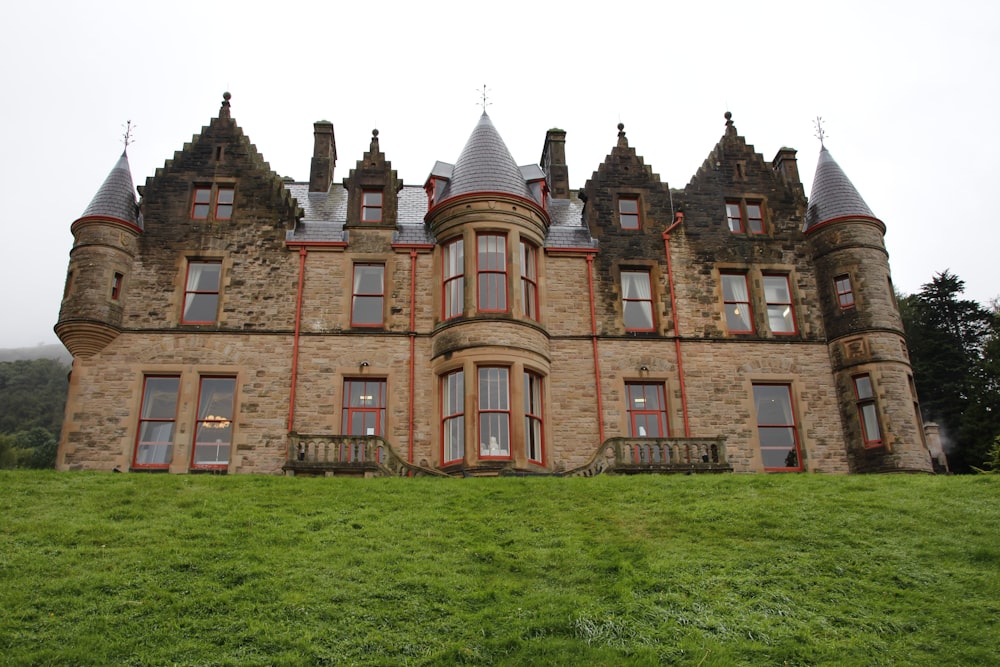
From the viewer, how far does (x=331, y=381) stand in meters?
24.4

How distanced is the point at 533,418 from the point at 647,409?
3717 millimetres

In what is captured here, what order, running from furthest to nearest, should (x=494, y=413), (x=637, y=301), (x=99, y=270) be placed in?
(x=637, y=301)
(x=99, y=270)
(x=494, y=413)

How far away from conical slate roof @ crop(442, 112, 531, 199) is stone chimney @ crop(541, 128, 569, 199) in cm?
272

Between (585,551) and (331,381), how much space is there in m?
12.3

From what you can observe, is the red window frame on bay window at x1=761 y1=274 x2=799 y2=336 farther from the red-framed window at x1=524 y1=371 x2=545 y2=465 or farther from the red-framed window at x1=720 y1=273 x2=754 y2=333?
the red-framed window at x1=524 y1=371 x2=545 y2=465

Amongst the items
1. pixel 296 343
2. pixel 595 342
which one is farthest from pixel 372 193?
pixel 595 342

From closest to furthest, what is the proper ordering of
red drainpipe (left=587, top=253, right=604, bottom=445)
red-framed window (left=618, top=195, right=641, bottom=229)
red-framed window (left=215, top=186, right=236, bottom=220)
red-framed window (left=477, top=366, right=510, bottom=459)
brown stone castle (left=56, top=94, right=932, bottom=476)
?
1. red-framed window (left=477, top=366, right=510, bottom=459)
2. brown stone castle (left=56, top=94, right=932, bottom=476)
3. red drainpipe (left=587, top=253, right=604, bottom=445)
4. red-framed window (left=215, top=186, right=236, bottom=220)
5. red-framed window (left=618, top=195, right=641, bottom=229)

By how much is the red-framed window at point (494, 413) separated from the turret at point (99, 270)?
10.9 meters

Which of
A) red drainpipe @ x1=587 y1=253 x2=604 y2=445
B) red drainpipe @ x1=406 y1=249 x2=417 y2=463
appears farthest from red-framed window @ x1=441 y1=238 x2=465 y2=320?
red drainpipe @ x1=587 y1=253 x2=604 y2=445

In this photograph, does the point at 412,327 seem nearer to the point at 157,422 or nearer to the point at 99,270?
the point at 157,422

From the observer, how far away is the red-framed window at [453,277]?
25.0 meters

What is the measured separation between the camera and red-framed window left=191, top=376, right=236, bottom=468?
23625 mm

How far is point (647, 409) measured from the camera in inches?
992

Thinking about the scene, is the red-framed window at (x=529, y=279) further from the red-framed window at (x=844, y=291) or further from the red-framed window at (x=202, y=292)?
the red-framed window at (x=844, y=291)
